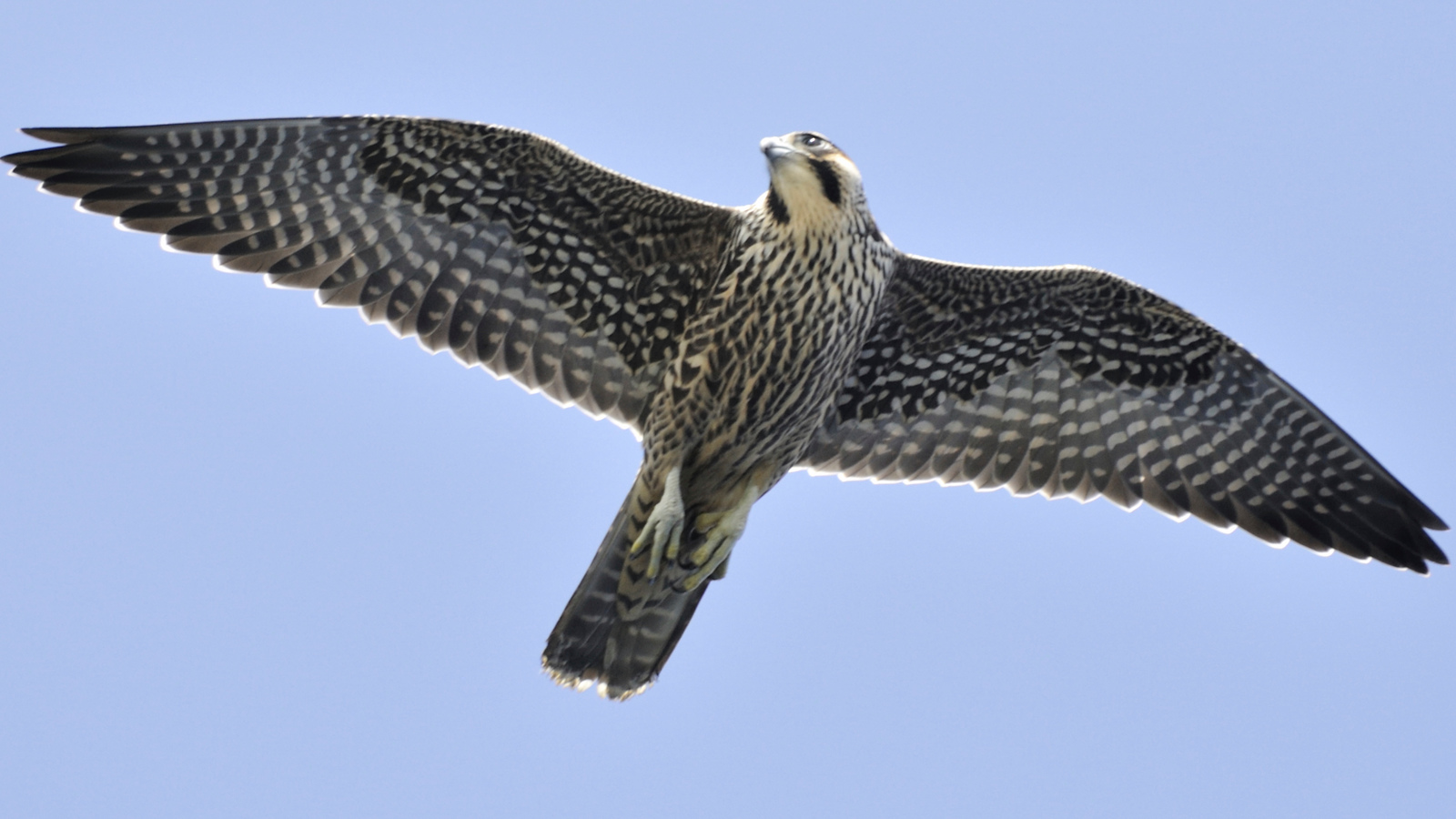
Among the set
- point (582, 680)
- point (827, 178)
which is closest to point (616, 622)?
point (582, 680)

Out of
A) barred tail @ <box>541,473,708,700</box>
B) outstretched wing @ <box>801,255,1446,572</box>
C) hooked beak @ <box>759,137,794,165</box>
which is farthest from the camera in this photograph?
outstretched wing @ <box>801,255,1446,572</box>

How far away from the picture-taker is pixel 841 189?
813 cm

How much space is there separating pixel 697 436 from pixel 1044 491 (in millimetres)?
2146

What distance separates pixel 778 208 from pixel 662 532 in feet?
5.44

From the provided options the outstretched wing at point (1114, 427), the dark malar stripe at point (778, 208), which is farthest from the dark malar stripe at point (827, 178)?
the outstretched wing at point (1114, 427)

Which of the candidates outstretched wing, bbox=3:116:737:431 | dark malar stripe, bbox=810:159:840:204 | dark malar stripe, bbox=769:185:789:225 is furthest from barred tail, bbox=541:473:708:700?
dark malar stripe, bbox=810:159:840:204

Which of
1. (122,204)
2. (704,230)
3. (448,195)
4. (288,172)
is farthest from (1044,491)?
(122,204)

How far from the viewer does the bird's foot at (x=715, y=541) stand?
28.3ft

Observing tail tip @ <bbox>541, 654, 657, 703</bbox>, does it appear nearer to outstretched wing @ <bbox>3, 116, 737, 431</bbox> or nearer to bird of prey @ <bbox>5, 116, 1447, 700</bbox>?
bird of prey @ <bbox>5, 116, 1447, 700</bbox>

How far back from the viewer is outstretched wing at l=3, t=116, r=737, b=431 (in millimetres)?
8469

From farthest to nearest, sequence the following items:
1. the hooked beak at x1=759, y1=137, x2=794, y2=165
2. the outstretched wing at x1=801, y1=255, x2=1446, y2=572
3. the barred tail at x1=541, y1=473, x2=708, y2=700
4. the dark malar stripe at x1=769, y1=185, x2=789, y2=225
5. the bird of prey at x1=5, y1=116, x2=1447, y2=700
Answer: the outstretched wing at x1=801, y1=255, x2=1446, y2=572 → the barred tail at x1=541, y1=473, x2=708, y2=700 → the bird of prey at x1=5, y1=116, x2=1447, y2=700 → the dark malar stripe at x1=769, y1=185, x2=789, y2=225 → the hooked beak at x1=759, y1=137, x2=794, y2=165

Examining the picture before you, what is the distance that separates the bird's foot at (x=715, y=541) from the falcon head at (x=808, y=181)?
1489mm

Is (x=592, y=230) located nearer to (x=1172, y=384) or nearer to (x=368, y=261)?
(x=368, y=261)

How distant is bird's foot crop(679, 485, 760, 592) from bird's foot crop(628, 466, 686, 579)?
18cm
